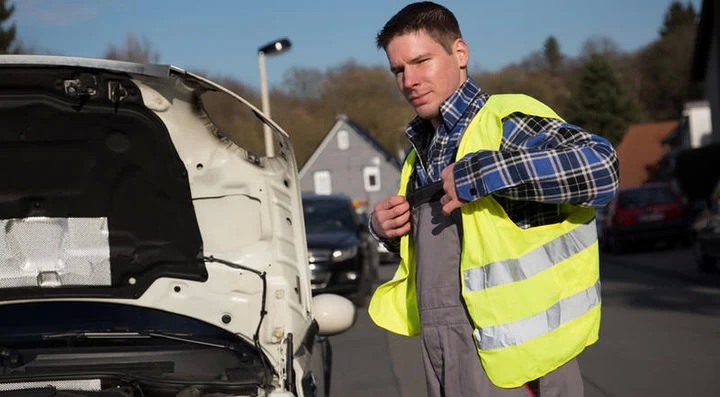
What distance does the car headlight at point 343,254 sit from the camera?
48.1ft

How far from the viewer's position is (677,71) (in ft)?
275

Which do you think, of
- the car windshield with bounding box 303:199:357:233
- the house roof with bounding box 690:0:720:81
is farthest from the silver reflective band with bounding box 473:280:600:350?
the house roof with bounding box 690:0:720:81

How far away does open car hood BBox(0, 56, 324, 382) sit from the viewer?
4215 millimetres

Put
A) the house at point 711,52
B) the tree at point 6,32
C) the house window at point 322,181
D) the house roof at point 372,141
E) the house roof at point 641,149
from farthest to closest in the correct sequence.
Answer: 1. the house window at point 322,181
2. the house roof at point 641,149
3. the house roof at point 372,141
4. the tree at point 6,32
5. the house at point 711,52

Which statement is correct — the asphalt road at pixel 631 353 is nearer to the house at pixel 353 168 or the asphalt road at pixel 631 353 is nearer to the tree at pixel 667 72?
the house at pixel 353 168

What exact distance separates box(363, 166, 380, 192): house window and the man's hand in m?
74.1

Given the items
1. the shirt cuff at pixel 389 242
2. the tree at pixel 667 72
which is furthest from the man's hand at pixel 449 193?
the tree at pixel 667 72

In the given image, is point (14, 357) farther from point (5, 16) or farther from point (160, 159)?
point (5, 16)

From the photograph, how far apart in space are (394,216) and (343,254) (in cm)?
1170

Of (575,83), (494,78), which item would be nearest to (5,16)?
(494,78)

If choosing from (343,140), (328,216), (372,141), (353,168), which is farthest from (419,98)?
(353,168)

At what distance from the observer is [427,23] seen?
291 centimetres

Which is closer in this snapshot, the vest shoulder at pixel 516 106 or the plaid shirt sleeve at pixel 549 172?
the plaid shirt sleeve at pixel 549 172

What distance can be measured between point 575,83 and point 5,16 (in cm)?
4669
